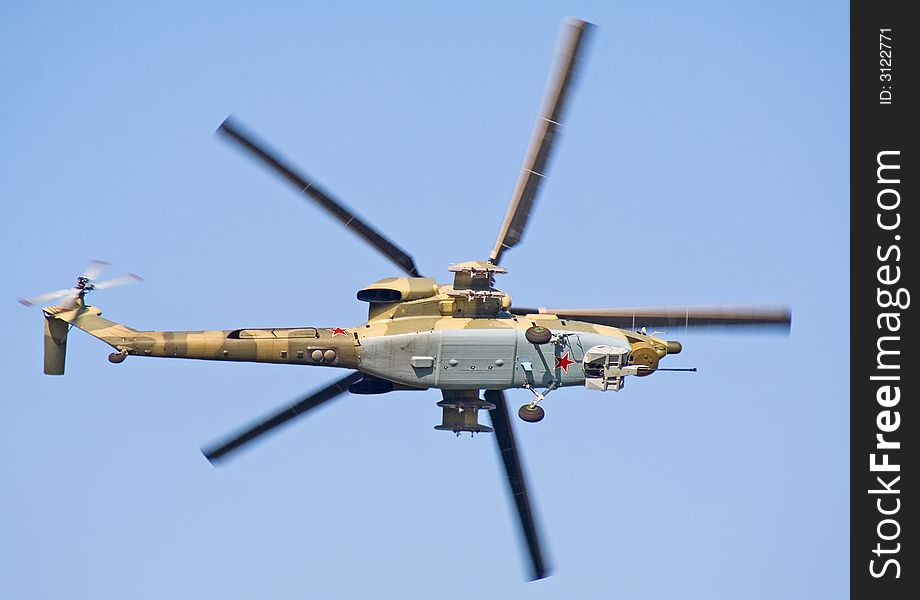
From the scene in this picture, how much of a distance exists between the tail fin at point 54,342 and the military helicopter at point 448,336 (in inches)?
0.9

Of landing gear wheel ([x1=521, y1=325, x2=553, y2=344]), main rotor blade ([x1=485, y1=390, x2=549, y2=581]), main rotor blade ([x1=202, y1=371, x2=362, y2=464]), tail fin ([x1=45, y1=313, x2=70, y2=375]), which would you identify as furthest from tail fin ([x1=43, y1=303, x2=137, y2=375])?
main rotor blade ([x1=485, y1=390, x2=549, y2=581])

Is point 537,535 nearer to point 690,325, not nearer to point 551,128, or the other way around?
point 690,325

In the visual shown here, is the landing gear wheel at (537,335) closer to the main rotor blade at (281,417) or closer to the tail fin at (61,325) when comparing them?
the main rotor blade at (281,417)

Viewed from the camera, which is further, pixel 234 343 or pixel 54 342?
pixel 54 342

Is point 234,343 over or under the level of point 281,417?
over

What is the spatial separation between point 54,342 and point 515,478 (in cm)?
1215

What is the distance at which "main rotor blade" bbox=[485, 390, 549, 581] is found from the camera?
155ft

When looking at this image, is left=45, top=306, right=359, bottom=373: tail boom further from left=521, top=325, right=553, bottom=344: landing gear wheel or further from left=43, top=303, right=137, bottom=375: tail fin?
left=521, top=325, right=553, bottom=344: landing gear wheel

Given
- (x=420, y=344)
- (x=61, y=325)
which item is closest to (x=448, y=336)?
(x=420, y=344)

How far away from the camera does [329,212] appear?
142 ft

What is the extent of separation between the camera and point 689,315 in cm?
4588

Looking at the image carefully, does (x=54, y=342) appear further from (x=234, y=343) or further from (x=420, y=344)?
(x=420, y=344)

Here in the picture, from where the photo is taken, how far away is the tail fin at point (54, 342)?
145ft
